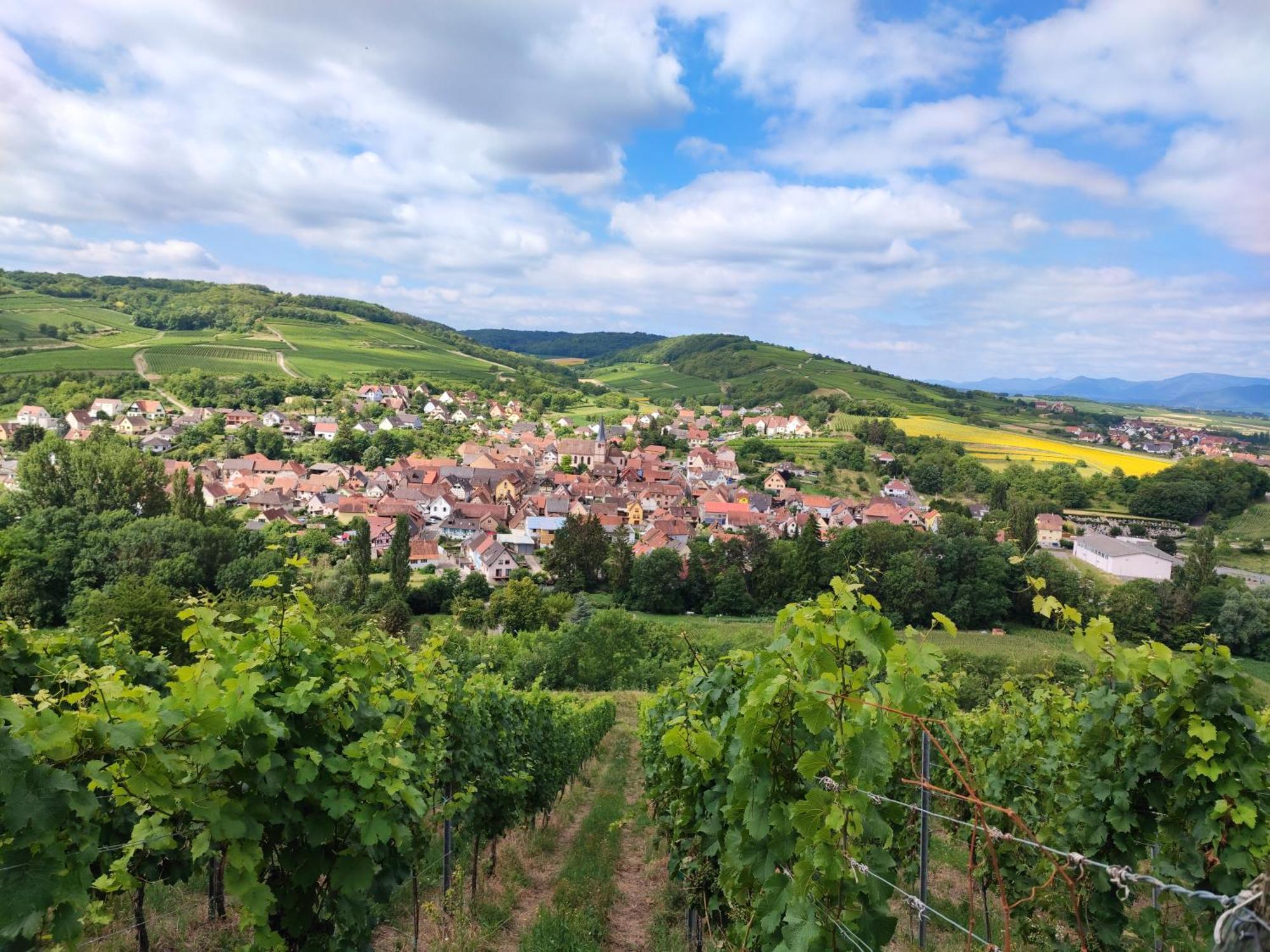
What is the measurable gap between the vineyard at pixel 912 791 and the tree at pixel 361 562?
3804cm

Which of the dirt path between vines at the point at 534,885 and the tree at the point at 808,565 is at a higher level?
the dirt path between vines at the point at 534,885

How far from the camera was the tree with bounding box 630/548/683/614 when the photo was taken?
4691 centimetres

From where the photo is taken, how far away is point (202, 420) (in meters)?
79.0

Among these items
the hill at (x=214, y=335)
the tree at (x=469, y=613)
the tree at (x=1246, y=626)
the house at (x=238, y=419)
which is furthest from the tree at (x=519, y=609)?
the hill at (x=214, y=335)

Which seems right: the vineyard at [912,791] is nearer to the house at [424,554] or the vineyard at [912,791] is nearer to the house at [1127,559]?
the house at [424,554]

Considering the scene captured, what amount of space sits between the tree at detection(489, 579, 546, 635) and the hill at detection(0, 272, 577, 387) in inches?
2925

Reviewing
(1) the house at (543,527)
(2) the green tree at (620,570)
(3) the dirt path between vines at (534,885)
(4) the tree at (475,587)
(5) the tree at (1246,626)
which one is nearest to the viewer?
(3) the dirt path between vines at (534,885)

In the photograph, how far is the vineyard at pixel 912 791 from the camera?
281cm

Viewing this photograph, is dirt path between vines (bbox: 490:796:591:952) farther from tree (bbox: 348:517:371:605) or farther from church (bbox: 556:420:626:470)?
church (bbox: 556:420:626:470)

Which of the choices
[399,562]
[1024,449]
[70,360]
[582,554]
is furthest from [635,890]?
[70,360]

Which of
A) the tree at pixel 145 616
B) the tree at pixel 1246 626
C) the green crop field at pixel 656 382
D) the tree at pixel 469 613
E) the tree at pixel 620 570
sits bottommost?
the tree at pixel 469 613

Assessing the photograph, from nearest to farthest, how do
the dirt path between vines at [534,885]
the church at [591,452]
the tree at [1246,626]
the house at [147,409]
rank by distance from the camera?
the dirt path between vines at [534,885], the tree at [1246,626], the house at [147,409], the church at [591,452]

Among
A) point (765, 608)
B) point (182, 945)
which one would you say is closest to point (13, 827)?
point (182, 945)

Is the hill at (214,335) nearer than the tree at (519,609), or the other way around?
the tree at (519,609)
